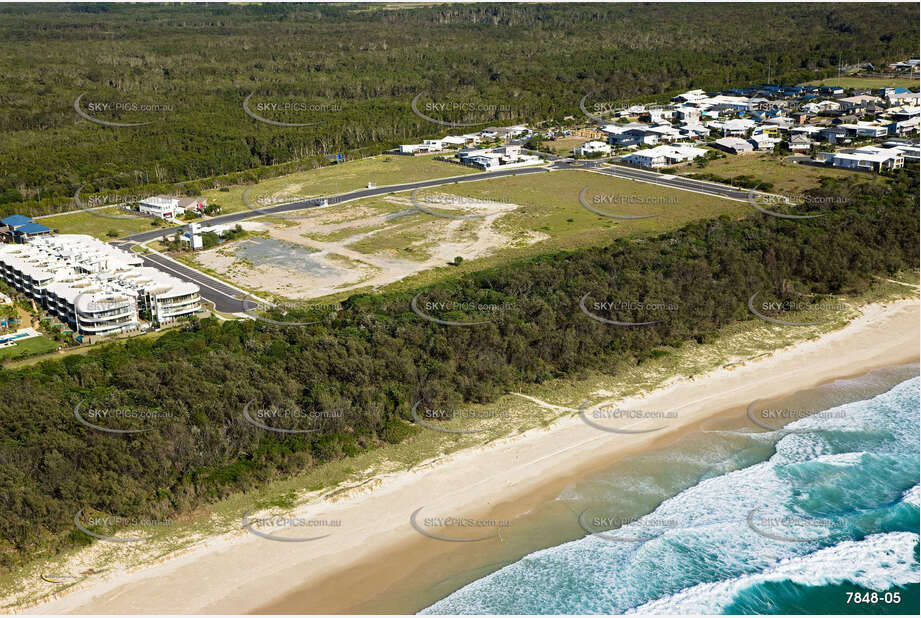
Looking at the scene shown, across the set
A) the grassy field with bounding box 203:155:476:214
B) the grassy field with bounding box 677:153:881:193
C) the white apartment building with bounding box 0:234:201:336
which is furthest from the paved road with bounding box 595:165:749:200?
the white apartment building with bounding box 0:234:201:336

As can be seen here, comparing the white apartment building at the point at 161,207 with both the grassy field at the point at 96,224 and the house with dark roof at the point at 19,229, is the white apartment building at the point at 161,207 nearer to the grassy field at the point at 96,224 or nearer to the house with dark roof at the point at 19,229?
the grassy field at the point at 96,224

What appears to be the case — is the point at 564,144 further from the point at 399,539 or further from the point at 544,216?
the point at 399,539

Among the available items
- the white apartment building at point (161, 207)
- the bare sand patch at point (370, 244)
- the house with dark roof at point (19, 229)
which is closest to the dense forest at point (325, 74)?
the white apartment building at point (161, 207)

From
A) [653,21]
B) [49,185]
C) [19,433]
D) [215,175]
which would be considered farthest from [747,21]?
[19,433]

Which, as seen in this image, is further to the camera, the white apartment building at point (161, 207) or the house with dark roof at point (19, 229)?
the white apartment building at point (161, 207)

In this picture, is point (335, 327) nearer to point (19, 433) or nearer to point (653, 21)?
point (19, 433)

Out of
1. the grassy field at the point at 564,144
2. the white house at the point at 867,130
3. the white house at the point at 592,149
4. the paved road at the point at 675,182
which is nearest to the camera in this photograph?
the paved road at the point at 675,182

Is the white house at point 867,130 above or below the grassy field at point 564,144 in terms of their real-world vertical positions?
above
